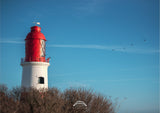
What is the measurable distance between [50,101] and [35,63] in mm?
5413

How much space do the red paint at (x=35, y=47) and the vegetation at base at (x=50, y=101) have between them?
10.3 feet

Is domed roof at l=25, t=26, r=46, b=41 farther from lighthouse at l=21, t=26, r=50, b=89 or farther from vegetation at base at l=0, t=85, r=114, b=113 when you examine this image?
vegetation at base at l=0, t=85, r=114, b=113

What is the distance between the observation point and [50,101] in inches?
790

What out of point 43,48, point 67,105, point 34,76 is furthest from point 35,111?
point 43,48

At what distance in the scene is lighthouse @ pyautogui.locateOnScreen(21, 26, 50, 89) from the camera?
2430 cm

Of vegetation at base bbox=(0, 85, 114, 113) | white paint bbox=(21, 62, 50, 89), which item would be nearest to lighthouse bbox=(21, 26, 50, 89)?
white paint bbox=(21, 62, 50, 89)

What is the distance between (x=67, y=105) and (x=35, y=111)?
3.35 meters

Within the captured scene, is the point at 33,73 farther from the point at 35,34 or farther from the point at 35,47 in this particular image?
the point at 35,34

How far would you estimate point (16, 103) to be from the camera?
64.2 feet

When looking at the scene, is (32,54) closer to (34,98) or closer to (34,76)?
(34,76)

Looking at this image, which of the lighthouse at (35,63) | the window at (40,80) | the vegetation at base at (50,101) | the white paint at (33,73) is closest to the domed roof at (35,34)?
the lighthouse at (35,63)

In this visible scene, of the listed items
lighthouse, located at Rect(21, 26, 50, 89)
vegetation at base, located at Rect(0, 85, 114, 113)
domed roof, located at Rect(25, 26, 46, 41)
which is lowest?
vegetation at base, located at Rect(0, 85, 114, 113)

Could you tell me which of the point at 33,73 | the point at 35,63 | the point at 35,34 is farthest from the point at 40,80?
the point at 35,34

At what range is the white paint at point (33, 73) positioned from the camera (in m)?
24.3
